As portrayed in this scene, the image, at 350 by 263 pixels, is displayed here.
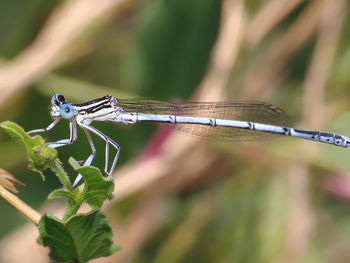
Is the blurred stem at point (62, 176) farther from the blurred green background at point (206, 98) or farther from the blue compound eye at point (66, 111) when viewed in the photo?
the blurred green background at point (206, 98)

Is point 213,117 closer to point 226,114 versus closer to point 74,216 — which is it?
point 226,114

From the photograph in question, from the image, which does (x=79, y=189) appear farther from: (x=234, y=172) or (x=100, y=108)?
(x=234, y=172)

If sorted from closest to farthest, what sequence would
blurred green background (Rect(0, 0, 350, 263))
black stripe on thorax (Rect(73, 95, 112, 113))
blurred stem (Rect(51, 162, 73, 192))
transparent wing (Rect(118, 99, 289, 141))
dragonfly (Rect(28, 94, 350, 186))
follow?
blurred stem (Rect(51, 162, 73, 192)) < black stripe on thorax (Rect(73, 95, 112, 113)) < dragonfly (Rect(28, 94, 350, 186)) < transparent wing (Rect(118, 99, 289, 141)) < blurred green background (Rect(0, 0, 350, 263))

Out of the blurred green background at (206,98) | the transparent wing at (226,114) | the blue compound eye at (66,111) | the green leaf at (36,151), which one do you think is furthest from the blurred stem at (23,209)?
the blurred green background at (206,98)

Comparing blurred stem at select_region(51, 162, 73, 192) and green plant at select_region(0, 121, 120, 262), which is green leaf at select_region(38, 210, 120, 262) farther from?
blurred stem at select_region(51, 162, 73, 192)

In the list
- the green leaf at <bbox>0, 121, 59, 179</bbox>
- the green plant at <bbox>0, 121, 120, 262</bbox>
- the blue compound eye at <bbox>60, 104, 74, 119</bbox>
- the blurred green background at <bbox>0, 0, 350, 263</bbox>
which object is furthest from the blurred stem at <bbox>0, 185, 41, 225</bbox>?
the blurred green background at <bbox>0, 0, 350, 263</bbox>

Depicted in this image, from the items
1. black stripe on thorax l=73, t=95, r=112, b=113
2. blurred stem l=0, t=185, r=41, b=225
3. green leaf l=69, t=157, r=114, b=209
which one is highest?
black stripe on thorax l=73, t=95, r=112, b=113

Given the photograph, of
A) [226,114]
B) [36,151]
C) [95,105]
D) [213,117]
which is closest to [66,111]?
[95,105]

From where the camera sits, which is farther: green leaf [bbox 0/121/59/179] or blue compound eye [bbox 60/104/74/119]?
blue compound eye [bbox 60/104/74/119]
